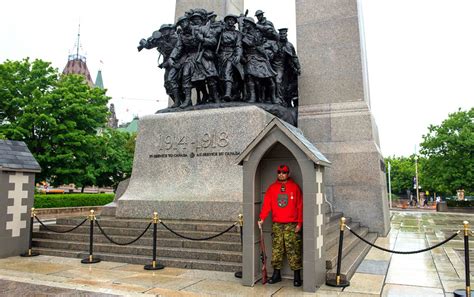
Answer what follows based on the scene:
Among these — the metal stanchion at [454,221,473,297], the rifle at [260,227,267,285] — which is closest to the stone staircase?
the rifle at [260,227,267,285]

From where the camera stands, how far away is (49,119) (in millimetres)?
25625

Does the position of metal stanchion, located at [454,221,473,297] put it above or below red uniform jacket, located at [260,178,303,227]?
below

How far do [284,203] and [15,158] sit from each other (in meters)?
6.79

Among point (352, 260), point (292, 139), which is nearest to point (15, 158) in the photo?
point (292, 139)

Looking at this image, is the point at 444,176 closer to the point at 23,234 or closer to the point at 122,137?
the point at 122,137

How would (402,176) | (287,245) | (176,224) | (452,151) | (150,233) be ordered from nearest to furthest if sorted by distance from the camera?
(287,245), (150,233), (176,224), (452,151), (402,176)

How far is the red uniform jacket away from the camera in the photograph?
6.27m

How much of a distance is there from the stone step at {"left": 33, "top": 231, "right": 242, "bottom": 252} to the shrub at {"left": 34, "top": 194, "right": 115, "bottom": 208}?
14156mm

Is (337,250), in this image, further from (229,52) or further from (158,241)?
(229,52)

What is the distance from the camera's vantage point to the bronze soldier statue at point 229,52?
11.8m

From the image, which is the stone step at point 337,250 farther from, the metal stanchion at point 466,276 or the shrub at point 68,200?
the shrub at point 68,200

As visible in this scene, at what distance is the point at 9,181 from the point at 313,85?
9.78 m

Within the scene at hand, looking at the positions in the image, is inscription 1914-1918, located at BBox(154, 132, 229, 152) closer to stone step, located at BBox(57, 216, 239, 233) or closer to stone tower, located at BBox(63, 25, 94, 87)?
stone step, located at BBox(57, 216, 239, 233)

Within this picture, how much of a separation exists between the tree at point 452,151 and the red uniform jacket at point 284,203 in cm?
3367
